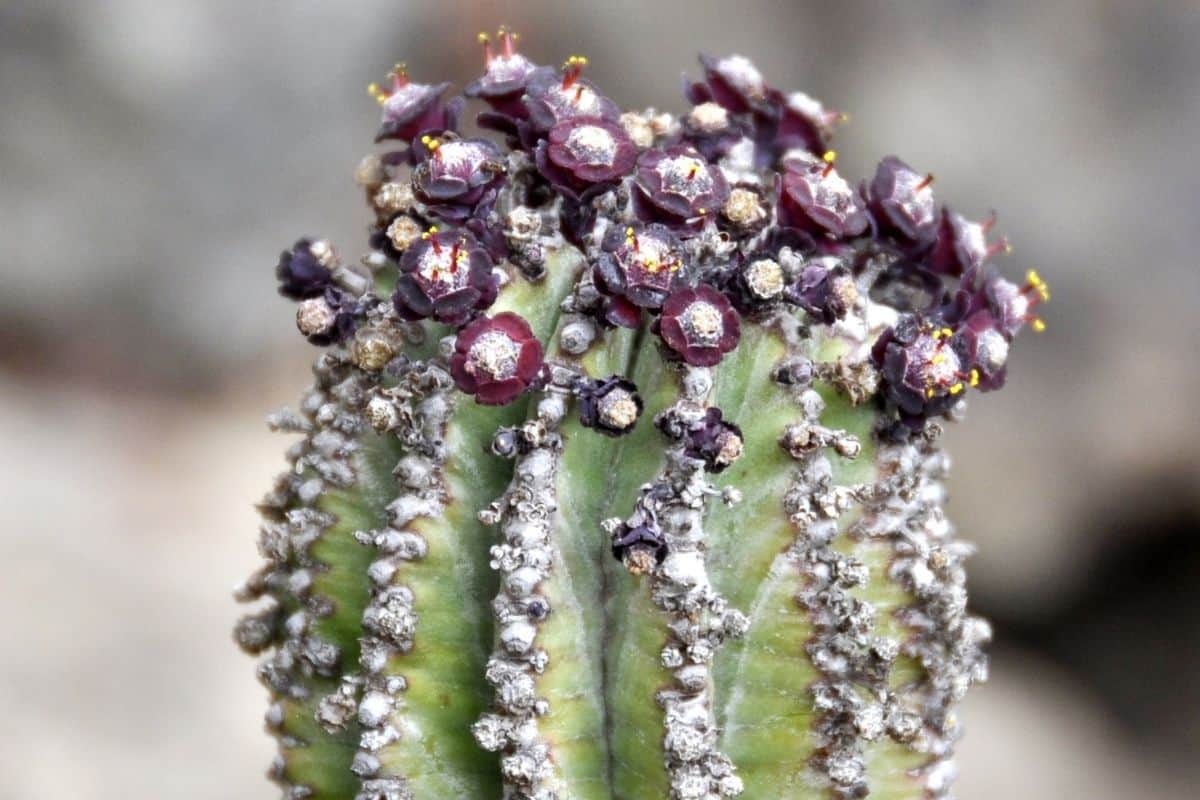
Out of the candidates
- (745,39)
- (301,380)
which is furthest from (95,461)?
(745,39)

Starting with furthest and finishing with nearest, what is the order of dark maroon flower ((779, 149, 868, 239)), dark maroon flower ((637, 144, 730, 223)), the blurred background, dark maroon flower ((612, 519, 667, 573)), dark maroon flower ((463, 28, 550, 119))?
the blurred background, dark maroon flower ((463, 28, 550, 119)), dark maroon flower ((779, 149, 868, 239)), dark maroon flower ((637, 144, 730, 223)), dark maroon flower ((612, 519, 667, 573))

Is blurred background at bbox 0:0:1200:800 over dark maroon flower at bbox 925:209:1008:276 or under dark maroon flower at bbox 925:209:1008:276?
over

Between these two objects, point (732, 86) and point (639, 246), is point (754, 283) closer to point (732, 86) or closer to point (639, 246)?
point (639, 246)

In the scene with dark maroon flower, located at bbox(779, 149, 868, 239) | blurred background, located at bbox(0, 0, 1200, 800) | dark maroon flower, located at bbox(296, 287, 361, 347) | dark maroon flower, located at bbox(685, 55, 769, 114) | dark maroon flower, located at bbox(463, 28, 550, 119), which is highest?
blurred background, located at bbox(0, 0, 1200, 800)

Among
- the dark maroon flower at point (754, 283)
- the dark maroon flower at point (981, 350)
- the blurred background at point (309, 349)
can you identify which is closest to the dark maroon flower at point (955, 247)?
the dark maroon flower at point (981, 350)

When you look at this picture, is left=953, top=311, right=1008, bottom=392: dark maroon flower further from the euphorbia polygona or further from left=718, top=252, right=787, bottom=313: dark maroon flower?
left=718, top=252, right=787, bottom=313: dark maroon flower

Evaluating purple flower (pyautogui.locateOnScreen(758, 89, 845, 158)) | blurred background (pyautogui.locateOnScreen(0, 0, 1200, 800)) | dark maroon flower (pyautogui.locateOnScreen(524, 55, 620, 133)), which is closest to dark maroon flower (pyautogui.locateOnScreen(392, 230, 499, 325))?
dark maroon flower (pyautogui.locateOnScreen(524, 55, 620, 133))

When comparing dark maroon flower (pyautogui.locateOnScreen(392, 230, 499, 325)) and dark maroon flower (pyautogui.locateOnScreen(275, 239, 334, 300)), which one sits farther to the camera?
dark maroon flower (pyautogui.locateOnScreen(275, 239, 334, 300))

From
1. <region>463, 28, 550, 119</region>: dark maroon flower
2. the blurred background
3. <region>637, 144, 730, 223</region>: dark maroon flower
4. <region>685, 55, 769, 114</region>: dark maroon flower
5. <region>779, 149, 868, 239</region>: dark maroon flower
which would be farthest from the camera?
the blurred background
